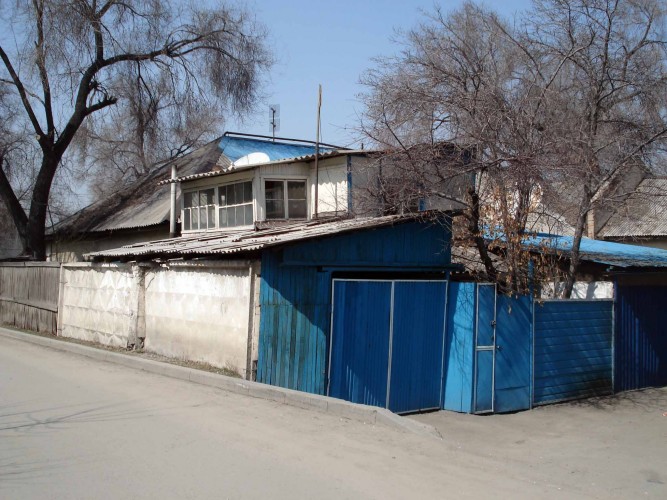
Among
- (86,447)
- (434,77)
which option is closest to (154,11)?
(434,77)

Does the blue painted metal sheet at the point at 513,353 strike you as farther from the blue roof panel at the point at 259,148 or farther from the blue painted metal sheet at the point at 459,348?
the blue roof panel at the point at 259,148

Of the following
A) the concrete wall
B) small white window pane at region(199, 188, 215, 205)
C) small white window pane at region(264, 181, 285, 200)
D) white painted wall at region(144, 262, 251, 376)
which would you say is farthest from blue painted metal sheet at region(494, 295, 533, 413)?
small white window pane at region(199, 188, 215, 205)

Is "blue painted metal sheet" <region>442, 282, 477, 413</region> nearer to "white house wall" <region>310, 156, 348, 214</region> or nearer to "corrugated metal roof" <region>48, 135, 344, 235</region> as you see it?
"white house wall" <region>310, 156, 348, 214</region>

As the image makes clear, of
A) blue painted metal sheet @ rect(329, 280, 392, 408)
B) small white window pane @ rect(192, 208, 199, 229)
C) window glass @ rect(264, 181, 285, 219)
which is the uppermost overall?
window glass @ rect(264, 181, 285, 219)

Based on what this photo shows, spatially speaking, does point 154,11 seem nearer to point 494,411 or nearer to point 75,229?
point 75,229

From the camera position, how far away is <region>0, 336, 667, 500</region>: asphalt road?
222 inches

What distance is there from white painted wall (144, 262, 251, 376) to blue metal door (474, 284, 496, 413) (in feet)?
12.8

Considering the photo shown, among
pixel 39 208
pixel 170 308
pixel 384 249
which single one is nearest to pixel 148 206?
pixel 39 208

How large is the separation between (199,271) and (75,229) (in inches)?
650

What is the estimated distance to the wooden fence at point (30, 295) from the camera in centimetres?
1702

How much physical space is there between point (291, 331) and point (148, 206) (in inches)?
600

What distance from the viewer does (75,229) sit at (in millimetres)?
26125

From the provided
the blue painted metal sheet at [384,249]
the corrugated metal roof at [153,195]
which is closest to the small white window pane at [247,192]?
the corrugated metal roof at [153,195]

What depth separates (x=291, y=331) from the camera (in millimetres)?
10164
